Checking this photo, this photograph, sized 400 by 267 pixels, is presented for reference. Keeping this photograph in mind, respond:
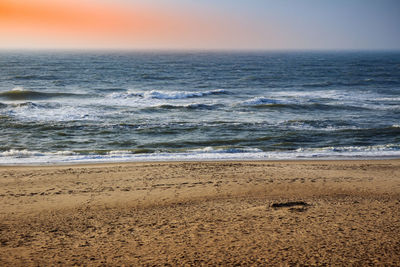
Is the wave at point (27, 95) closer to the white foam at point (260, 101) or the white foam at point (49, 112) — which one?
the white foam at point (49, 112)

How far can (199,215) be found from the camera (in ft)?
34.3

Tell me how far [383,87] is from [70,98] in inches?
1626

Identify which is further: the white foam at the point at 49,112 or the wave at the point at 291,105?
the wave at the point at 291,105

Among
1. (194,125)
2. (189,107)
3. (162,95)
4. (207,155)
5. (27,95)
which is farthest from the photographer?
(162,95)

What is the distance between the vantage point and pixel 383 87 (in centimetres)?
4922

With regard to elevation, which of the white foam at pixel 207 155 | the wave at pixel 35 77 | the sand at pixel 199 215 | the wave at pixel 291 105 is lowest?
the white foam at pixel 207 155

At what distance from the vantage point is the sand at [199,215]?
8195 mm

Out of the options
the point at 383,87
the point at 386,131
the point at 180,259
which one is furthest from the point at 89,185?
the point at 383,87

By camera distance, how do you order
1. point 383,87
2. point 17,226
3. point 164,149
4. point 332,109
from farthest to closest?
point 383,87
point 332,109
point 164,149
point 17,226

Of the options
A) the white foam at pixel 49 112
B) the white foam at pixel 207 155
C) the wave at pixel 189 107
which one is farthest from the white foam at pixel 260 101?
the white foam at pixel 207 155

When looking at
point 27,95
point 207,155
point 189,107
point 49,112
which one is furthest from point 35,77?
point 207,155

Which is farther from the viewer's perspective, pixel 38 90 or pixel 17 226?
pixel 38 90

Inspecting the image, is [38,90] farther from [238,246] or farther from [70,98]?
[238,246]

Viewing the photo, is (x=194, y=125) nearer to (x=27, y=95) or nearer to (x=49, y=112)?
(x=49, y=112)
